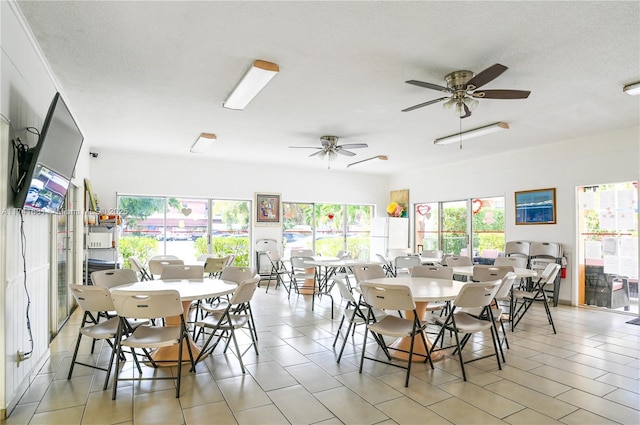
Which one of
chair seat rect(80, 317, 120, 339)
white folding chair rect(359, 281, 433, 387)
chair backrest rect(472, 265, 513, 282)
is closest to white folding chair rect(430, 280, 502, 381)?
white folding chair rect(359, 281, 433, 387)

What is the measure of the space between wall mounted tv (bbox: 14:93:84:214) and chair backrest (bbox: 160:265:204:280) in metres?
1.36

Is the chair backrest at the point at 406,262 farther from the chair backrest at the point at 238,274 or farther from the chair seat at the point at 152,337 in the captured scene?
the chair seat at the point at 152,337

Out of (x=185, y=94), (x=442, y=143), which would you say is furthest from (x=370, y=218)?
(x=185, y=94)

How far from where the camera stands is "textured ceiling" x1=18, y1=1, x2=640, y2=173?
9.29ft

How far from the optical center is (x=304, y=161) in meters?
8.85

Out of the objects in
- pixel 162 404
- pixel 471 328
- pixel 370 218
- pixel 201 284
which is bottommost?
pixel 162 404

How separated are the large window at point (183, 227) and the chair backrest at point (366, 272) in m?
5.18

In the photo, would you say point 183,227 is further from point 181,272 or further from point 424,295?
point 424,295

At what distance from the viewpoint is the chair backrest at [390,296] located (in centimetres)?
319

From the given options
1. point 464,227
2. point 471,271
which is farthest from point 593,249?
point 471,271

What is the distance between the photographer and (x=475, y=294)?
11.0ft

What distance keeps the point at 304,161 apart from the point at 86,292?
20.1 ft

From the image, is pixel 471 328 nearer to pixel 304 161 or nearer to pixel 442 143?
pixel 442 143

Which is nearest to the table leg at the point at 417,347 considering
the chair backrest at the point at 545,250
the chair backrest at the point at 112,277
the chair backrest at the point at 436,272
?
the chair backrest at the point at 436,272
